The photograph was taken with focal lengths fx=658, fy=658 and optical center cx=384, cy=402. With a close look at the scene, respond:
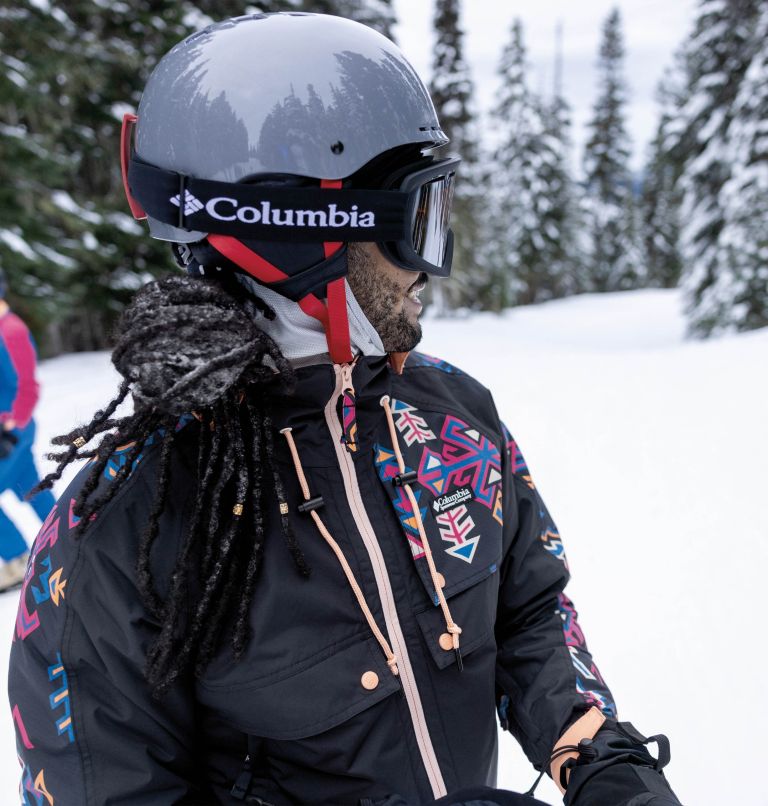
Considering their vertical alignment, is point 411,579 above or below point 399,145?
below

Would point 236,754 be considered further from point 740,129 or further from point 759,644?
point 740,129

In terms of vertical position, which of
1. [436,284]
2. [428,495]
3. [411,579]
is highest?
[428,495]

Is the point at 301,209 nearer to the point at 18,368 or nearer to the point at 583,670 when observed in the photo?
the point at 583,670

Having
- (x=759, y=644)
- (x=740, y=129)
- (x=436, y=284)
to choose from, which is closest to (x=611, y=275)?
(x=436, y=284)

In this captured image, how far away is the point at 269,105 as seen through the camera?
1344mm

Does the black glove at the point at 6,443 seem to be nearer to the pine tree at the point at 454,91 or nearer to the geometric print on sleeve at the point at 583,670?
the geometric print on sleeve at the point at 583,670

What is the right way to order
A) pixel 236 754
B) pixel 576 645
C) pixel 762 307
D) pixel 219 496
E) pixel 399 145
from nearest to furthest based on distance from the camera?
pixel 219 496
pixel 236 754
pixel 399 145
pixel 576 645
pixel 762 307

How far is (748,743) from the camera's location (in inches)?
115

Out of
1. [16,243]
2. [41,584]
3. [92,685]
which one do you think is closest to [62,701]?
[92,685]

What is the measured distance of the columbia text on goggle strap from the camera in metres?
1.33

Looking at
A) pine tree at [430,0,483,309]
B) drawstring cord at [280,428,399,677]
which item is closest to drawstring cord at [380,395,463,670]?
drawstring cord at [280,428,399,677]

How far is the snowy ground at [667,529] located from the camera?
9.87 feet

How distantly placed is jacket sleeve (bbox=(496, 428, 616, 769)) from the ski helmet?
694 mm

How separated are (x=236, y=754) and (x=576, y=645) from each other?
86 cm
